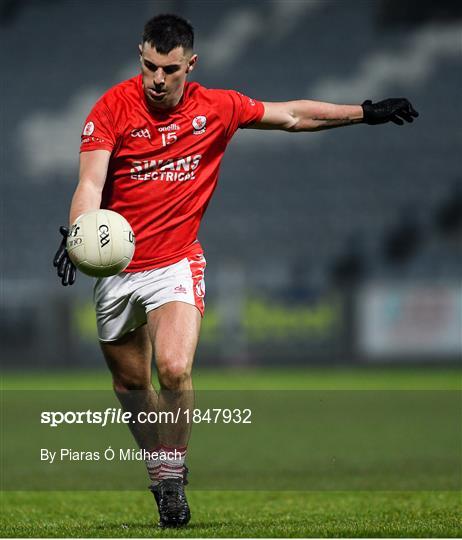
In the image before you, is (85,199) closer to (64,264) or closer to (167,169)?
(64,264)

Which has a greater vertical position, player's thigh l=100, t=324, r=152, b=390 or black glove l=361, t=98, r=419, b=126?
black glove l=361, t=98, r=419, b=126

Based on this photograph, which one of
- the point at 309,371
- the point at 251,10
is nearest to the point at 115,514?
the point at 309,371

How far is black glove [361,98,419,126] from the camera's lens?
20.8 ft

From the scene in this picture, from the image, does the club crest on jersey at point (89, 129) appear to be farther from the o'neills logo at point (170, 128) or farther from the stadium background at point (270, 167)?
the stadium background at point (270, 167)

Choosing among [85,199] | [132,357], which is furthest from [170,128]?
[132,357]

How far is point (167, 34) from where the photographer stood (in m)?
5.63

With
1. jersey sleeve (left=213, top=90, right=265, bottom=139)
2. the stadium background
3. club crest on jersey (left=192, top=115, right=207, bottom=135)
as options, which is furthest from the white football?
the stadium background

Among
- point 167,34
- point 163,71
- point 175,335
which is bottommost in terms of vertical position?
point 175,335

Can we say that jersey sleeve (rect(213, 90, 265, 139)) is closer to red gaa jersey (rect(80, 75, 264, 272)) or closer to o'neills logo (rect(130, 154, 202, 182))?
red gaa jersey (rect(80, 75, 264, 272))

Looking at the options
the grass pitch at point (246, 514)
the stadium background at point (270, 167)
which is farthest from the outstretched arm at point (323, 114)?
the stadium background at point (270, 167)

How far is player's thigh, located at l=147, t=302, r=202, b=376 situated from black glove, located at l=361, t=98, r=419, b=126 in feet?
5.11

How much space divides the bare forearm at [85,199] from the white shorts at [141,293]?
0.57m

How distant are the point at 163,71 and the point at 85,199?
0.78 metres

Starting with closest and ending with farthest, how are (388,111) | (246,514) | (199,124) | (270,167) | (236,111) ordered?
(199,124), (236,111), (246,514), (388,111), (270,167)
